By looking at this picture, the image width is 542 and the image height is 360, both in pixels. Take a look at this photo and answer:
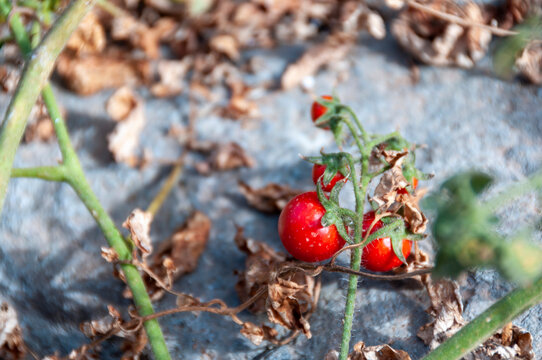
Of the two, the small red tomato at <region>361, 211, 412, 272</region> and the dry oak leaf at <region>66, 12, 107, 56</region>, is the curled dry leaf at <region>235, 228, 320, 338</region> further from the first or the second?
the dry oak leaf at <region>66, 12, 107, 56</region>

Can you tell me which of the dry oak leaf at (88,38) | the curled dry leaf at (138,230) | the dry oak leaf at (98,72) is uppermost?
the dry oak leaf at (88,38)

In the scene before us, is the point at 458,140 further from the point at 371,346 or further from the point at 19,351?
the point at 19,351

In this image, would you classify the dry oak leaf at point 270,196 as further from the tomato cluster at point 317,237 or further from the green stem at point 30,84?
the green stem at point 30,84

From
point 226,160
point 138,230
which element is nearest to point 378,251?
→ point 138,230

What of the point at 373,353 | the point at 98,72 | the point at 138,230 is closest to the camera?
the point at 373,353

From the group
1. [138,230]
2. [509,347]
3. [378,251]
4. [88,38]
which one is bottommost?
[509,347]

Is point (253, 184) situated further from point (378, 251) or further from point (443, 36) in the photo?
point (443, 36)

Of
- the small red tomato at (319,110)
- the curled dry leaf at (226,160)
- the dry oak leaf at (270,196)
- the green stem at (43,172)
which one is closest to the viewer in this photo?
the green stem at (43,172)

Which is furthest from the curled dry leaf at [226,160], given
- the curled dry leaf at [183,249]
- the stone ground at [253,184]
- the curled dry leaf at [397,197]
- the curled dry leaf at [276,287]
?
the curled dry leaf at [397,197]
